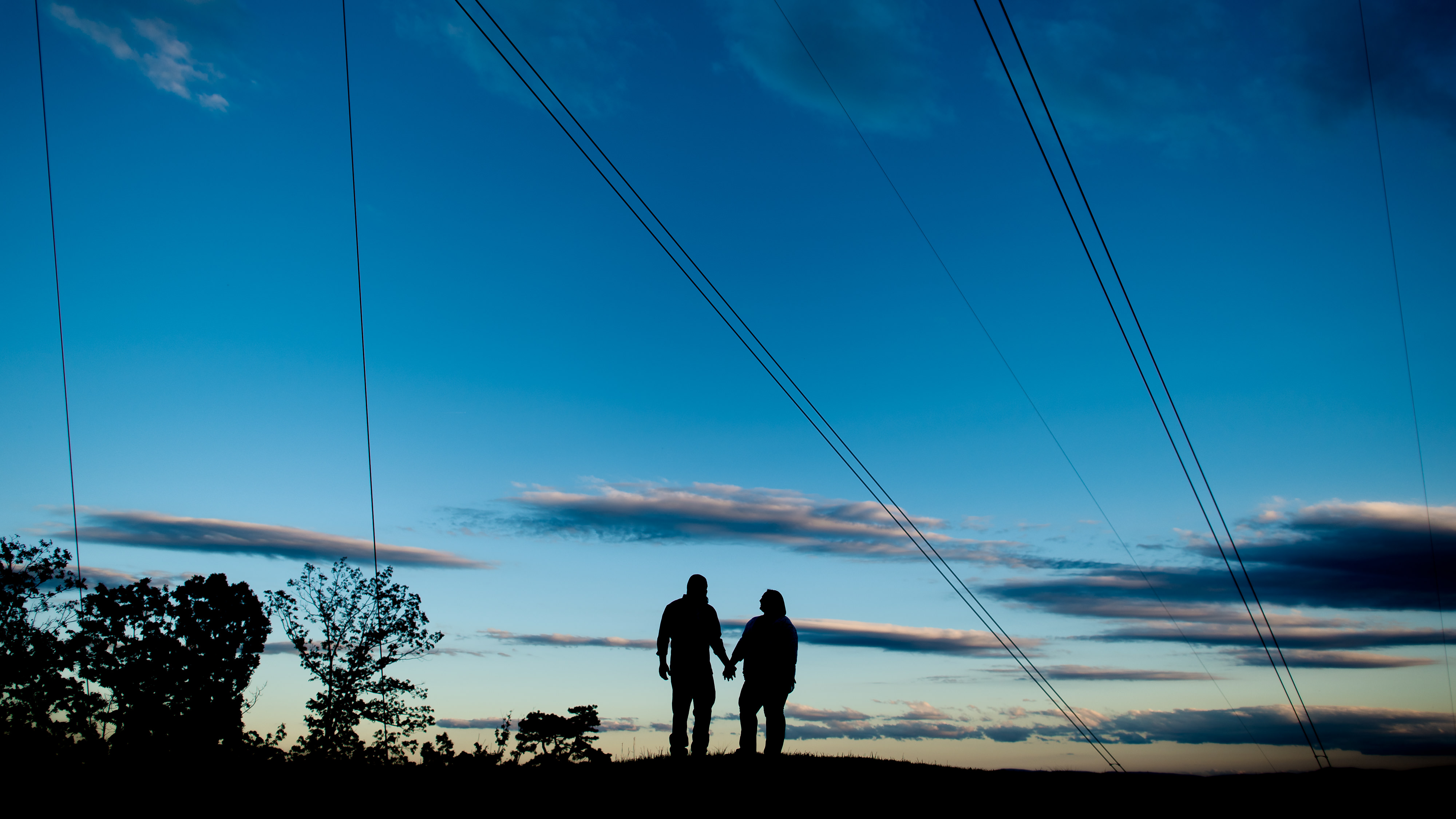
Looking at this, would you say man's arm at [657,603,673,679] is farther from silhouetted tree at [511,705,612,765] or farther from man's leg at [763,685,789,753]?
silhouetted tree at [511,705,612,765]

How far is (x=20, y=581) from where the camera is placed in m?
31.6

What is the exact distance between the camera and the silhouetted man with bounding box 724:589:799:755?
33.2 feet

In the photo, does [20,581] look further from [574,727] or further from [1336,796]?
[1336,796]

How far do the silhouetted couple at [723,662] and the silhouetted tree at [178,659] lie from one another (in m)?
36.0

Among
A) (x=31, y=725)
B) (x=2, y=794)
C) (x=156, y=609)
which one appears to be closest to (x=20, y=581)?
(x=31, y=725)

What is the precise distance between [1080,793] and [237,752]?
38.2 meters

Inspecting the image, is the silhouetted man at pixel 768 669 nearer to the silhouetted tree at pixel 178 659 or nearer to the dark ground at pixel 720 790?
the dark ground at pixel 720 790

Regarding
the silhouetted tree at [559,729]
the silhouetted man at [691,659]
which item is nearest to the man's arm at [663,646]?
the silhouetted man at [691,659]

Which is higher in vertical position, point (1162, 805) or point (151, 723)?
point (1162, 805)

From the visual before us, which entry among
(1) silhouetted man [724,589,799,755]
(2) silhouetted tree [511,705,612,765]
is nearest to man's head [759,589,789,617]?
(1) silhouetted man [724,589,799,755]

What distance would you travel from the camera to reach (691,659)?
Answer: 980cm

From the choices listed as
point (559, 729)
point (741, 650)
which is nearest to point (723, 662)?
point (741, 650)

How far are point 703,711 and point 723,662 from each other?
603 millimetres

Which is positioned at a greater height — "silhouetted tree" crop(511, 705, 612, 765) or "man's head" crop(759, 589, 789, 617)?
"man's head" crop(759, 589, 789, 617)
